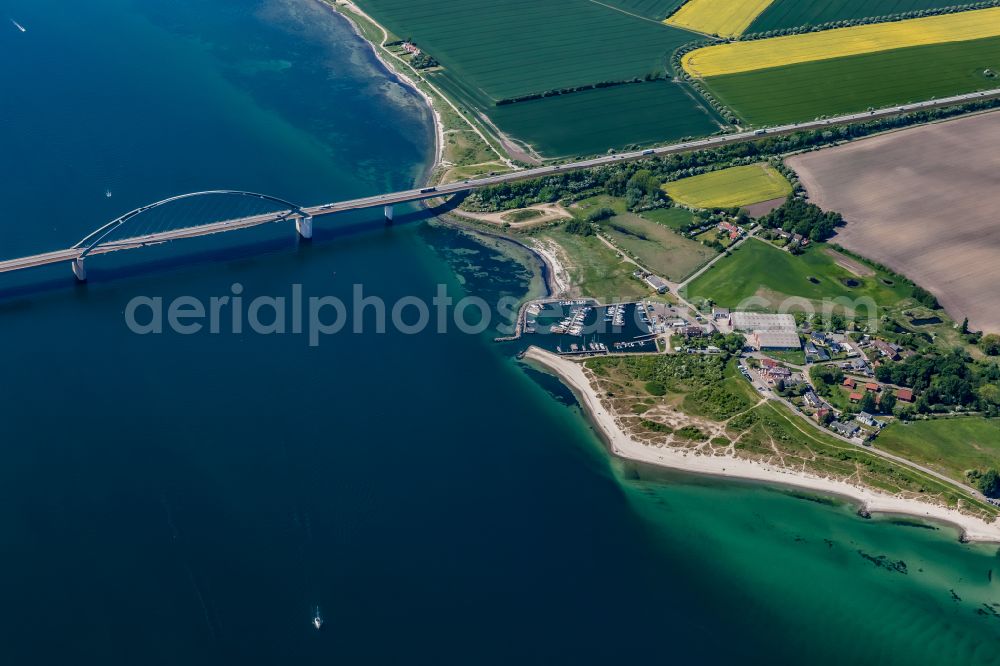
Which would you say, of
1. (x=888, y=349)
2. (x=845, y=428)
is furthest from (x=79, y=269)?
(x=888, y=349)

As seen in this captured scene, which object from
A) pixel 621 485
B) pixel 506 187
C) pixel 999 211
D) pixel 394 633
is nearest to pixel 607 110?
pixel 506 187

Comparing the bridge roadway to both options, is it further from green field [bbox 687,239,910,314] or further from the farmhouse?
the farmhouse

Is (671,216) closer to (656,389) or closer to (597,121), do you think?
(597,121)

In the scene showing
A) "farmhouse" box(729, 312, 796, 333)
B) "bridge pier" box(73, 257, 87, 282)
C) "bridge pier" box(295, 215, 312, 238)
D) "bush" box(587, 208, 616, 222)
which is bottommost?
"farmhouse" box(729, 312, 796, 333)

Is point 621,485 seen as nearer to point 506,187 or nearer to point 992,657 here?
point 992,657

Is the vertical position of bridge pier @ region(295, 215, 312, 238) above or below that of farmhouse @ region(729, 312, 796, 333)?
above

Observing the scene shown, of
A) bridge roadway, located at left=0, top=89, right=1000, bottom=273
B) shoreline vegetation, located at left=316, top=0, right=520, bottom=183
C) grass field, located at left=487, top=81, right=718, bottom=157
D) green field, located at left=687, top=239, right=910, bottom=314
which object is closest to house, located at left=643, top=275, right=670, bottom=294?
green field, located at left=687, top=239, right=910, bottom=314
